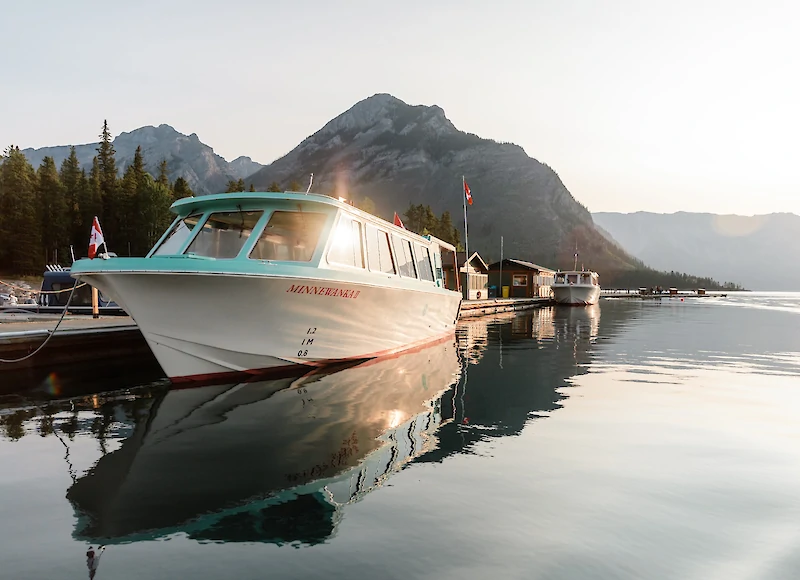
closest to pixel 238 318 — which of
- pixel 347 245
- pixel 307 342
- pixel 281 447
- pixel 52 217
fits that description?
pixel 307 342

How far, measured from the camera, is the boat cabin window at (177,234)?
41.2 feet

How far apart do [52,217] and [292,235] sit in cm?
7610

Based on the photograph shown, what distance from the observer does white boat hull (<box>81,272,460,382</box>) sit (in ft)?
33.9

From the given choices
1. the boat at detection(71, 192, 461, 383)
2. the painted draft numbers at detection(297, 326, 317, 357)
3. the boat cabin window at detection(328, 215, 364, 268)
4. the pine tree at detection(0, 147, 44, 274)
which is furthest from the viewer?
the pine tree at detection(0, 147, 44, 274)

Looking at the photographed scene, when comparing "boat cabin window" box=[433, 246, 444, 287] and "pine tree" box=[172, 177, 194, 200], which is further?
"pine tree" box=[172, 177, 194, 200]

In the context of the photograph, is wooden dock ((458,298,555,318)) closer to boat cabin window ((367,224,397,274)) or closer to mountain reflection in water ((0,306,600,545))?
boat cabin window ((367,224,397,274))

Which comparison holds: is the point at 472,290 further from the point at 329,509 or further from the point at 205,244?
the point at 329,509

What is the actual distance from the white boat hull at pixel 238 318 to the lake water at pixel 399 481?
2.30ft

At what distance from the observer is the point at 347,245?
13.1 meters

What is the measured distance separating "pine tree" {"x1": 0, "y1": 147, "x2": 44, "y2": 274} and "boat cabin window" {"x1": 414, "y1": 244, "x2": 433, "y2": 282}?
2697 inches

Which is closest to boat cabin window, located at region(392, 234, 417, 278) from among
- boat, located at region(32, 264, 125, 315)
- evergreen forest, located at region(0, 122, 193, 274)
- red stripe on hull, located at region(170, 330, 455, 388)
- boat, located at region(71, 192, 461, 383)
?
boat, located at region(71, 192, 461, 383)

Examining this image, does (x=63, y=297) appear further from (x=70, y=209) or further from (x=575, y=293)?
(x=70, y=209)

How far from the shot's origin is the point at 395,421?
29.8 feet

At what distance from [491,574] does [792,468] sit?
5231mm
